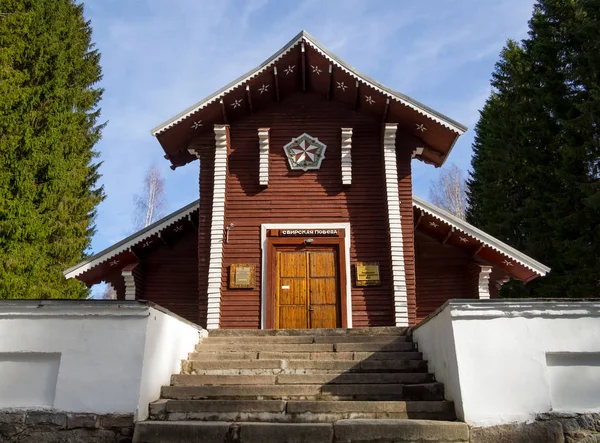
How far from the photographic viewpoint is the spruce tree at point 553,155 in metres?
17.3

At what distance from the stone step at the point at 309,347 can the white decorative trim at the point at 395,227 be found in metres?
3.29

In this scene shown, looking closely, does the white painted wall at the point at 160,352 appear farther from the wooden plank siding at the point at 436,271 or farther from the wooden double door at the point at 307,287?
the wooden plank siding at the point at 436,271

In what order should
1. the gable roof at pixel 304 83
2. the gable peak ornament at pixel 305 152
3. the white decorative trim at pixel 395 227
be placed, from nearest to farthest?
1. the white decorative trim at pixel 395 227
2. the gable roof at pixel 304 83
3. the gable peak ornament at pixel 305 152

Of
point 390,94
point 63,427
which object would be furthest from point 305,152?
point 63,427

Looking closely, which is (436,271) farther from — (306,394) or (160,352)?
(160,352)

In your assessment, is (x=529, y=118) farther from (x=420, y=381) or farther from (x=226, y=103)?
(x=420, y=381)

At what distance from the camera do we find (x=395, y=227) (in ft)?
37.1

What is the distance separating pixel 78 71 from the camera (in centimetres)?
2350

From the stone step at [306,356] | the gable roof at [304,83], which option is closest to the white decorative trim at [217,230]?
the gable roof at [304,83]

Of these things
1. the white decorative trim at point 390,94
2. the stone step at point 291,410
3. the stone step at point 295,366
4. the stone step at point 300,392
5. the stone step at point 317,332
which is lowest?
the stone step at point 291,410

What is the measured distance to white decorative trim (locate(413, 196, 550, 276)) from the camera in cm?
1165

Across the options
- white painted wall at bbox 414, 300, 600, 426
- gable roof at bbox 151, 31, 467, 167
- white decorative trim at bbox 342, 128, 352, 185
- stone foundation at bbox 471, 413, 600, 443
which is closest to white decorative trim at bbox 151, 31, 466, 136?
gable roof at bbox 151, 31, 467, 167

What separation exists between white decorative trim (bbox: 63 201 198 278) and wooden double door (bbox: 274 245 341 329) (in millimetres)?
2944

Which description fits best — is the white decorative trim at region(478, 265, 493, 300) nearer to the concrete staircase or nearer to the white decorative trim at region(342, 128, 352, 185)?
the white decorative trim at region(342, 128, 352, 185)
